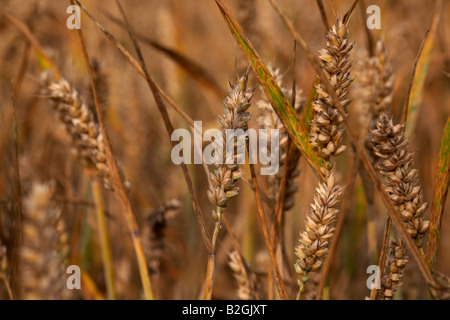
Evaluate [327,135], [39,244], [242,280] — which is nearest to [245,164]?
[242,280]

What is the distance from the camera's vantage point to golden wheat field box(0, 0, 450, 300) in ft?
1.74

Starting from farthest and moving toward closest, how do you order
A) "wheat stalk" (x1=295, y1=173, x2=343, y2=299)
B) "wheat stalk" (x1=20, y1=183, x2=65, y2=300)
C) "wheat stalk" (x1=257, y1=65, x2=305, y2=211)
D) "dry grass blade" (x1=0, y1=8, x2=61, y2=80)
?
"dry grass blade" (x1=0, y1=8, x2=61, y2=80) < "wheat stalk" (x1=257, y1=65, x2=305, y2=211) < "wheat stalk" (x1=295, y1=173, x2=343, y2=299) < "wheat stalk" (x1=20, y1=183, x2=65, y2=300)

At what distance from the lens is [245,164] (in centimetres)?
99

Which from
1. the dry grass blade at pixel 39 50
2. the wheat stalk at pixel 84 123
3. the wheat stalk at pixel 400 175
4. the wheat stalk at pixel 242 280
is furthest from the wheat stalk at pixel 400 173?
the dry grass blade at pixel 39 50

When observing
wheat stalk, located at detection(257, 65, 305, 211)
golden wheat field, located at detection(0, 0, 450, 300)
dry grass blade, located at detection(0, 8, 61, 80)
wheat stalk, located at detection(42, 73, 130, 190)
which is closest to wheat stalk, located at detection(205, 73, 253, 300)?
golden wheat field, located at detection(0, 0, 450, 300)

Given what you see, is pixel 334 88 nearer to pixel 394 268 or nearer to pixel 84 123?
pixel 394 268

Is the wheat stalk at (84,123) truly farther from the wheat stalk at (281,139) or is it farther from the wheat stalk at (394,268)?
the wheat stalk at (394,268)

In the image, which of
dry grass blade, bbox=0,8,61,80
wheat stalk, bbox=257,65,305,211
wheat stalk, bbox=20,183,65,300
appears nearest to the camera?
wheat stalk, bbox=20,183,65,300

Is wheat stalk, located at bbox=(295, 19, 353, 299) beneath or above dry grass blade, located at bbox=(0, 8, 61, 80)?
beneath

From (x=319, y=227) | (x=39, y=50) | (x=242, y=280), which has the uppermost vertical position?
(x=39, y=50)

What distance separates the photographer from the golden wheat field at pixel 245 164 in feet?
1.74

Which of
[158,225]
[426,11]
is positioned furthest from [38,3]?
[426,11]

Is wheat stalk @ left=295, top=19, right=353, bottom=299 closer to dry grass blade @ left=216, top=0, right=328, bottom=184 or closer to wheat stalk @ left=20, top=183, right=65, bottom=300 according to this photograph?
dry grass blade @ left=216, top=0, right=328, bottom=184

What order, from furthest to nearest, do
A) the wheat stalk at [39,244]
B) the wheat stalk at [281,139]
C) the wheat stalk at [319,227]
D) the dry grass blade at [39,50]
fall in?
the dry grass blade at [39,50] < the wheat stalk at [281,139] < the wheat stalk at [319,227] < the wheat stalk at [39,244]
